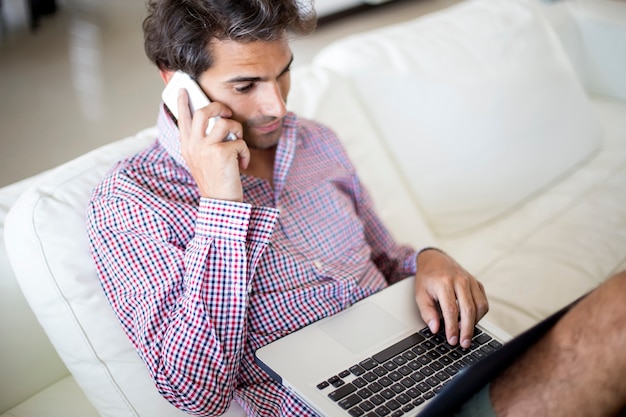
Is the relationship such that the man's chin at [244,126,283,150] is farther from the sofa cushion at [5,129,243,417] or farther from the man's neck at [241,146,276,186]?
the sofa cushion at [5,129,243,417]

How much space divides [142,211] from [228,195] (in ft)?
0.51

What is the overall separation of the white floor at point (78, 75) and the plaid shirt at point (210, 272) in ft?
5.55

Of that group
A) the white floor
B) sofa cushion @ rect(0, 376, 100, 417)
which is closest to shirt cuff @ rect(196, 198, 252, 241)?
sofa cushion @ rect(0, 376, 100, 417)

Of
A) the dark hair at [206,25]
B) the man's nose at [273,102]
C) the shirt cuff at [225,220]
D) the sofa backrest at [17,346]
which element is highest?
the dark hair at [206,25]

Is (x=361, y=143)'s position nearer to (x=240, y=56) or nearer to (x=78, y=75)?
(x=240, y=56)

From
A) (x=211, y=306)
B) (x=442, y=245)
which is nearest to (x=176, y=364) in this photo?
(x=211, y=306)

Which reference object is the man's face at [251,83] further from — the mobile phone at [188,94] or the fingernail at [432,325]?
the fingernail at [432,325]

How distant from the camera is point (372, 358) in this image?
1176 mm

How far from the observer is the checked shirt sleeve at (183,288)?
1122mm

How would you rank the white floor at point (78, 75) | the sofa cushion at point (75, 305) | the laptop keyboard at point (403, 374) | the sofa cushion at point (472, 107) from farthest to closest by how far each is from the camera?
the white floor at point (78, 75) < the sofa cushion at point (472, 107) < the sofa cushion at point (75, 305) < the laptop keyboard at point (403, 374)

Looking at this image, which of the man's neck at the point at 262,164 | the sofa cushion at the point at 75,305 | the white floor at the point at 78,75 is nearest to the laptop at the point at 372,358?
the sofa cushion at the point at 75,305

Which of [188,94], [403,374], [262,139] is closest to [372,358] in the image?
[403,374]

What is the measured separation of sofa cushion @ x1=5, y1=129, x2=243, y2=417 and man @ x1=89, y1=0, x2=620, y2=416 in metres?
0.06

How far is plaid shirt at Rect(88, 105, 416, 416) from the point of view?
113 cm
